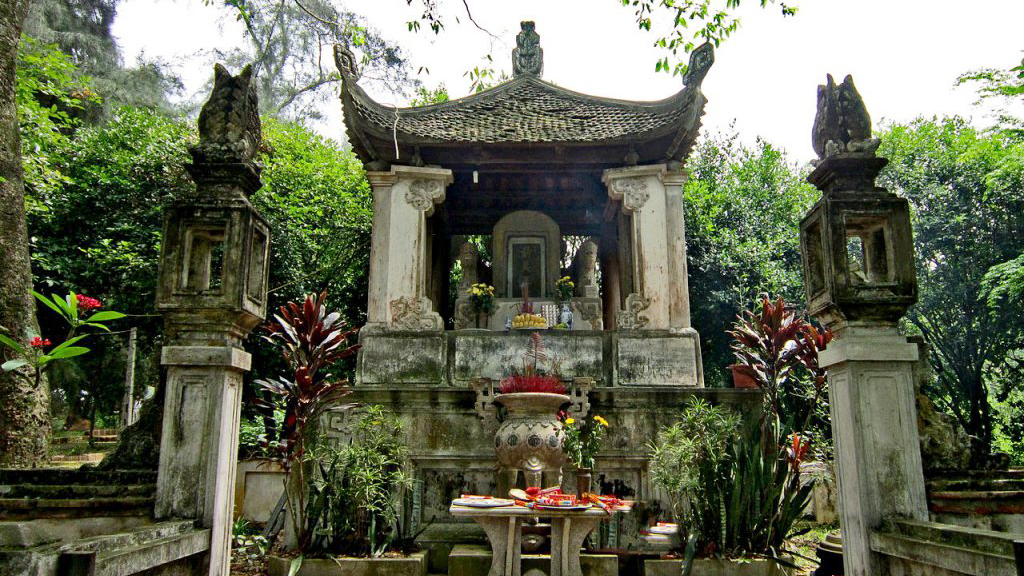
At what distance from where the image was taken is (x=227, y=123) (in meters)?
4.74

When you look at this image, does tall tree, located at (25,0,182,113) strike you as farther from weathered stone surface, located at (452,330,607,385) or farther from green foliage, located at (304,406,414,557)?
green foliage, located at (304,406,414,557)

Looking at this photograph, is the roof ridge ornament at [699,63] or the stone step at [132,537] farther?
the roof ridge ornament at [699,63]

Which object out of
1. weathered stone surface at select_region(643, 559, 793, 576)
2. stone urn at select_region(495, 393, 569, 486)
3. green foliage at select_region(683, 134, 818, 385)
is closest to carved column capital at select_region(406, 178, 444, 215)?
stone urn at select_region(495, 393, 569, 486)

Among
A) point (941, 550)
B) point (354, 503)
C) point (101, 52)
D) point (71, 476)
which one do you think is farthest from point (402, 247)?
point (101, 52)

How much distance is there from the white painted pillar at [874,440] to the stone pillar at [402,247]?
19.3 feet

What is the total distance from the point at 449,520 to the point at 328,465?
144 centimetres

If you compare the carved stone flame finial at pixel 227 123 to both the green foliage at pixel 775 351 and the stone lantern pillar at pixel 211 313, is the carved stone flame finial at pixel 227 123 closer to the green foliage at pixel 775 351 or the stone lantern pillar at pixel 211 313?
the stone lantern pillar at pixel 211 313

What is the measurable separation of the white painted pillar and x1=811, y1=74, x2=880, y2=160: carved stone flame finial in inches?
48.1

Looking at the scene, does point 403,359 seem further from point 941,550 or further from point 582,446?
point 941,550

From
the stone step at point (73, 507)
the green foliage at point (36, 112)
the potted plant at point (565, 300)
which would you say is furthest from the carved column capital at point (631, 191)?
the green foliage at point (36, 112)

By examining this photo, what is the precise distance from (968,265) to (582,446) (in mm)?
12285

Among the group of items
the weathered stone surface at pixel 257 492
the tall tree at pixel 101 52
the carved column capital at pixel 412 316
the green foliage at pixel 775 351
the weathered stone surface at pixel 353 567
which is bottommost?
the weathered stone surface at pixel 353 567

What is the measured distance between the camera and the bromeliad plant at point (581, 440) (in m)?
6.77

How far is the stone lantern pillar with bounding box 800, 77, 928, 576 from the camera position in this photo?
4.04 meters
